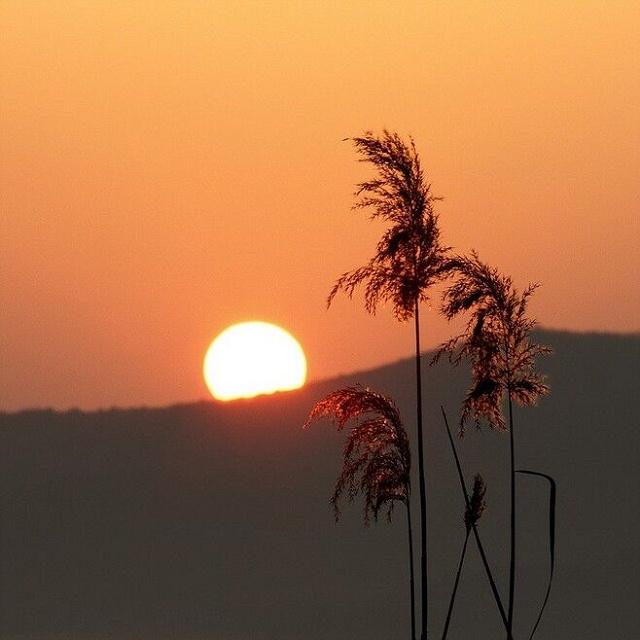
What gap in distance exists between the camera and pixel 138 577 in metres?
74.6

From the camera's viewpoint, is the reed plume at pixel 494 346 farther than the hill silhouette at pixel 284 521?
No

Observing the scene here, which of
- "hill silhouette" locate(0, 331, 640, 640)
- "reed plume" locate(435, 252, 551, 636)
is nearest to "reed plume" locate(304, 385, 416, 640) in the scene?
"reed plume" locate(435, 252, 551, 636)

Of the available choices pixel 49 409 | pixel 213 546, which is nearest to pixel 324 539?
pixel 213 546

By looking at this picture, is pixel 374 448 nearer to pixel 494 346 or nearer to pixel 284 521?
pixel 494 346

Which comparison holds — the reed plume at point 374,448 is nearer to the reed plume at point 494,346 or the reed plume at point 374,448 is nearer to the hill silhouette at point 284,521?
the reed plume at point 494,346

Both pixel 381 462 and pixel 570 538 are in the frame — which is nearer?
pixel 381 462

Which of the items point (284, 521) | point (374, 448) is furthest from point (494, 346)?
point (284, 521)

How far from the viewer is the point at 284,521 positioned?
79312 millimetres

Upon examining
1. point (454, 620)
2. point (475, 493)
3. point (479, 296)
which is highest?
point (479, 296)

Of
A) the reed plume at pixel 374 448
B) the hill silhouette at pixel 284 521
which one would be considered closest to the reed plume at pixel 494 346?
the reed plume at pixel 374 448

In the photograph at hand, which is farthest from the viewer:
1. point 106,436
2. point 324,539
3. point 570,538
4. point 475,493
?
point 106,436

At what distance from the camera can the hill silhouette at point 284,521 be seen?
65000mm

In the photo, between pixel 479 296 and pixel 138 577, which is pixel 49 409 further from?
pixel 479 296

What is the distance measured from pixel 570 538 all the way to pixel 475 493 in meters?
58.5
